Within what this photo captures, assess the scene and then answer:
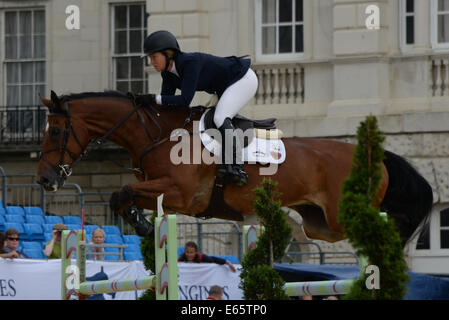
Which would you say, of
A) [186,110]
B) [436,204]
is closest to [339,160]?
[186,110]

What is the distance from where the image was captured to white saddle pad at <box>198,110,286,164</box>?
10664 millimetres

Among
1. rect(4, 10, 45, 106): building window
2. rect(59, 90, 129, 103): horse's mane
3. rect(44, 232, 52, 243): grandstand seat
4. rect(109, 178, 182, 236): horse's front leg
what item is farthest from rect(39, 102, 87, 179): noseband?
rect(4, 10, 45, 106): building window

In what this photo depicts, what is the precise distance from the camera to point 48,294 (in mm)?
13602

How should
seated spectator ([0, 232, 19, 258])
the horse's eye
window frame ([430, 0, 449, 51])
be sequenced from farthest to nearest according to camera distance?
window frame ([430, 0, 449, 51]) < seated spectator ([0, 232, 19, 258]) < the horse's eye

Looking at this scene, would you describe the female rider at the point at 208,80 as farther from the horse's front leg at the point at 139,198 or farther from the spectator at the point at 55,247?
the spectator at the point at 55,247

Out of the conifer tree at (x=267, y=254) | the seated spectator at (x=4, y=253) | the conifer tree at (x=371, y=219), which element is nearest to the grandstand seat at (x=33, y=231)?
the seated spectator at (x=4, y=253)

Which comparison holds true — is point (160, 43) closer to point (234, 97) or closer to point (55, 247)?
point (234, 97)

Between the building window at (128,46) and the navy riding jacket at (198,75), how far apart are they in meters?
12.8

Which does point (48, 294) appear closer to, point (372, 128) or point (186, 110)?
point (186, 110)

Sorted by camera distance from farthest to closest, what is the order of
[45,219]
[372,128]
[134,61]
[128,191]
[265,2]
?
[134,61], [265,2], [45,219], [128,191], [372,128]

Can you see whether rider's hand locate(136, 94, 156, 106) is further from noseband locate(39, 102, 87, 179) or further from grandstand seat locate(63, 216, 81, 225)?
grandstand seat locate(63, 216, 81, 225)

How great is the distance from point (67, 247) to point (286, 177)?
6.84ft

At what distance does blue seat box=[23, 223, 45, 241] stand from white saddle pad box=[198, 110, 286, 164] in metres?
6.60

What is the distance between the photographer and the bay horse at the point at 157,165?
10.5 m
